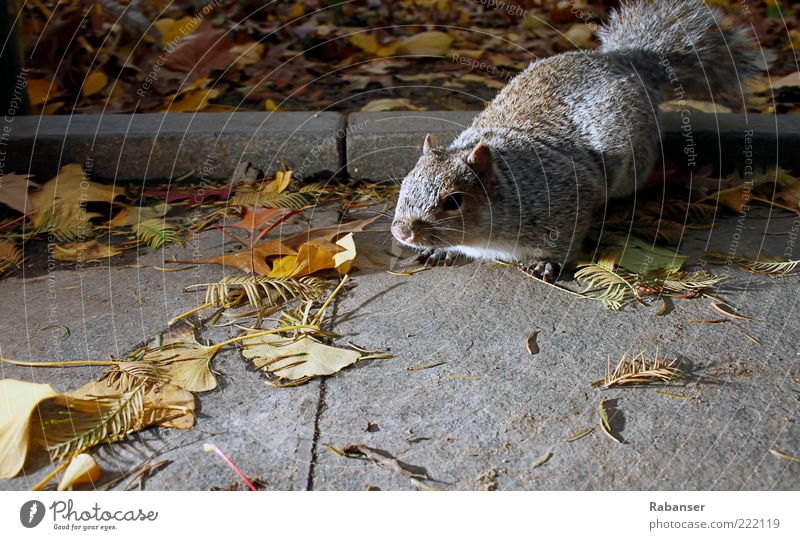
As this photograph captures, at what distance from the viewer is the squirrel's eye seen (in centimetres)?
279

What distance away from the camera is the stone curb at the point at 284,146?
3797 millimetres

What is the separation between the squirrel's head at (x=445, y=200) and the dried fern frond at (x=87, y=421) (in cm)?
118

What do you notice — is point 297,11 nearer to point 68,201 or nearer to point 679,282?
point 68,201

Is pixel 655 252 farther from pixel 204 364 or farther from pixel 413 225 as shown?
pixel 204 364

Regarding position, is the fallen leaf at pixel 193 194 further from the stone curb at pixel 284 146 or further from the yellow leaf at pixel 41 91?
the yellow leaf at pixel 41 91

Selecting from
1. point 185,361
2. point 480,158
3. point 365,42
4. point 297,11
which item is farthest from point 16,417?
point 297,11

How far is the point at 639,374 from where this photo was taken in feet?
6.91

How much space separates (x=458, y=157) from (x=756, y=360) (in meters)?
1.28

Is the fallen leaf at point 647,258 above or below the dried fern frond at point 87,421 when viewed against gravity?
above

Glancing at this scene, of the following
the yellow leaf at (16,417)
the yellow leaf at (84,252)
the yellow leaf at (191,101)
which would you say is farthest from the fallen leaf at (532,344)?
the yellow leaf at (191,101)

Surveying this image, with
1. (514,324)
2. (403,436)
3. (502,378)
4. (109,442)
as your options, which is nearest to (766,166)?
(514,324)

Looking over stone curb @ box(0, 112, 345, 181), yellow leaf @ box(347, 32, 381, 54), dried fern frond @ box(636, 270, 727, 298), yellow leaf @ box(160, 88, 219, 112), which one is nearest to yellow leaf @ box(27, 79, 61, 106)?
stone curb @ box(0, 112, 345, 181)

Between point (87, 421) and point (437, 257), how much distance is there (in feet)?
5.17
